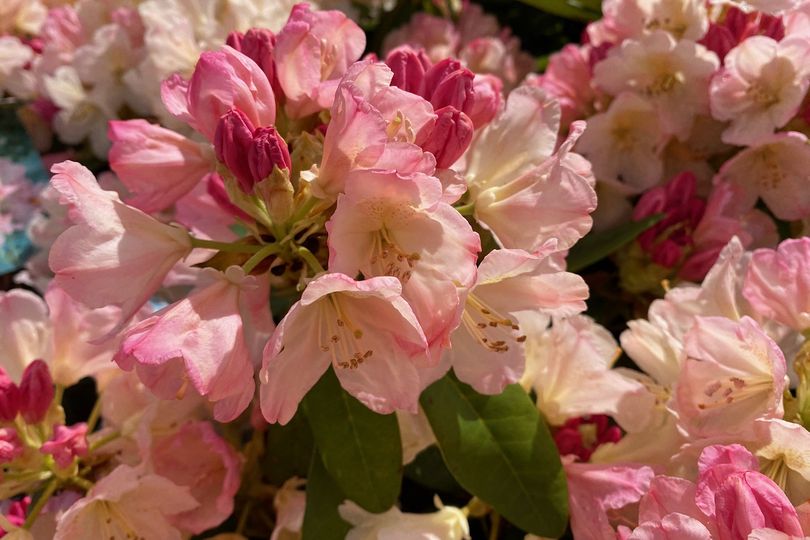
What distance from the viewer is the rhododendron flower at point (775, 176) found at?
0.97m

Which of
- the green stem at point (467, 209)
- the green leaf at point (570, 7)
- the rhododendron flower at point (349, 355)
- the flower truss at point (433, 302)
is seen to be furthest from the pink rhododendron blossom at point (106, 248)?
the green leaf at point (570, 7)

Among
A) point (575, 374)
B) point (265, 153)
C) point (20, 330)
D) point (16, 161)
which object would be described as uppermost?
point (265, 153)

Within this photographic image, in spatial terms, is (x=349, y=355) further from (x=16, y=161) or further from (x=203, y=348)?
(x=16, y=161)

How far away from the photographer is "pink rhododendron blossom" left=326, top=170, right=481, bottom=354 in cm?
60

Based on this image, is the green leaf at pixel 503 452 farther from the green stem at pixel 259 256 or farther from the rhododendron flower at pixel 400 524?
the green stem at pixel 259 256

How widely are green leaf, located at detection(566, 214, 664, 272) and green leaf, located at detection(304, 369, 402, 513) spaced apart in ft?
1.04

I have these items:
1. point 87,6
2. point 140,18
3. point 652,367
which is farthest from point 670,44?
point 87,6

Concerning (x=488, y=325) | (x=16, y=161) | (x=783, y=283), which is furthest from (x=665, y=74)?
(x=16, y=161)

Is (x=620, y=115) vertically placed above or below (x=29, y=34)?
above

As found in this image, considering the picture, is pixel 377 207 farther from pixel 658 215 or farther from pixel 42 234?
pixel 42 234

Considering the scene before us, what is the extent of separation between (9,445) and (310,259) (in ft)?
1.08

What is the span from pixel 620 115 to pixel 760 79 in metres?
0.17

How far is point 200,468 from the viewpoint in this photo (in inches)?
33.5

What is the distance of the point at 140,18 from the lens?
52.6 inches
